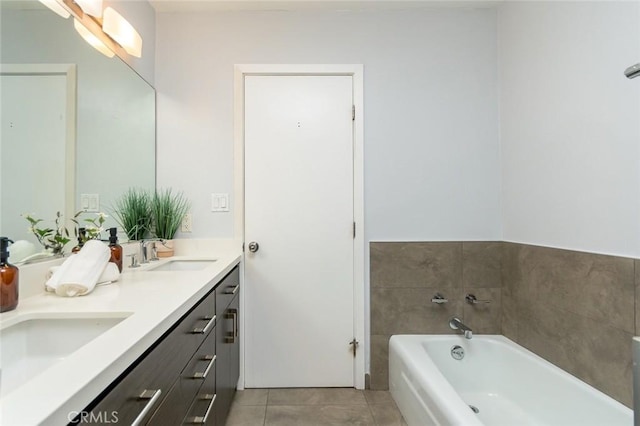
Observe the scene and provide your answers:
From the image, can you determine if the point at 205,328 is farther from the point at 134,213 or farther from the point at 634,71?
the point at 634,71

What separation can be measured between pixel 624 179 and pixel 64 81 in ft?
7.58

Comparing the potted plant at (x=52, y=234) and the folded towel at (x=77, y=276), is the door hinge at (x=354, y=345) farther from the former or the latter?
the potted plant at (x=52, y=234)

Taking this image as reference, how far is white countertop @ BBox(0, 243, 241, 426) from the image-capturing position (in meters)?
0.41

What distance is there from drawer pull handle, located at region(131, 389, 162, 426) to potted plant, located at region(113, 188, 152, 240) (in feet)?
3.76

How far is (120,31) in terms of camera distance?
1436mm

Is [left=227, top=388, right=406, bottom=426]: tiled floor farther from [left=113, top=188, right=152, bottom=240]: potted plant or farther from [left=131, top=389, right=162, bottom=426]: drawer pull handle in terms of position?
[left=113, top=188, right=152, bottom=240]: potted plant

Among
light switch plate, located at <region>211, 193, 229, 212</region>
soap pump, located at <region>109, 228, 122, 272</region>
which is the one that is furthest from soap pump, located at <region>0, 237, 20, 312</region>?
light switch plate, located at <region>211, 193, 229, 212</region>

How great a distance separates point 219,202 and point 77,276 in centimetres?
100

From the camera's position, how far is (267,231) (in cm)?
189

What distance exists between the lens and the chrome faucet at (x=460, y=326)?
175 centimetres

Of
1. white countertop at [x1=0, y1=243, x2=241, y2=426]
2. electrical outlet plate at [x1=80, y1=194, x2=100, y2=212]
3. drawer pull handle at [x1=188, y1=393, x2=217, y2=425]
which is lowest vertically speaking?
drawer pull handle at [x1=188, y1=393, x2=217, y2=425]

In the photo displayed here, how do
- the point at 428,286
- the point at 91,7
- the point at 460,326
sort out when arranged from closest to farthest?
1. the point at 91,7
2. the point at 460,326
3. the point at 428,286

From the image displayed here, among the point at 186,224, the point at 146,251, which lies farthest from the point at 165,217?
the point at 146,251

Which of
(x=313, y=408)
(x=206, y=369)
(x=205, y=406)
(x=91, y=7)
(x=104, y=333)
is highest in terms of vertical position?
(x=91, y=7)
